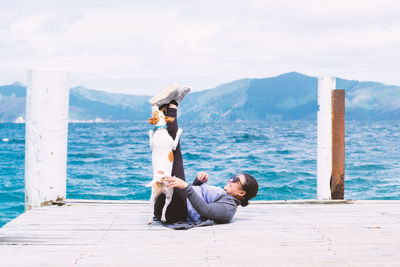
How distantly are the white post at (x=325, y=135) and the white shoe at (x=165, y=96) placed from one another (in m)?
2.51

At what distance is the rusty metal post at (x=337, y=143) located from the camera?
20.7 ft

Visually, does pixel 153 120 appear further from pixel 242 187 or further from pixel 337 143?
pixel 337 143

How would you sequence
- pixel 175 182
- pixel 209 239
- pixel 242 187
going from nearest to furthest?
pixel 209 239 → pixel 175 182 → pixel 242 187

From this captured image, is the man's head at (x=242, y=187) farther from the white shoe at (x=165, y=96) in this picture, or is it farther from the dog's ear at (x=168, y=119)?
the white shoe at (x=165, y=96)

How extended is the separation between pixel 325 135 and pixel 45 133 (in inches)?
140

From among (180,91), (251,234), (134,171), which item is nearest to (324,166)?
(251,234)

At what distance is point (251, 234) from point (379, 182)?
16.9 meters

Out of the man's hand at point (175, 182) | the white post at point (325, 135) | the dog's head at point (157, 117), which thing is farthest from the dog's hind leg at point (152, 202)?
the white post at point (325, 135)

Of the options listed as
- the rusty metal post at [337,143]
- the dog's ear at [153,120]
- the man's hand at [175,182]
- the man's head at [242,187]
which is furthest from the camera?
the rusty metal post at [337,143]

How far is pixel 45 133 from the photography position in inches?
221

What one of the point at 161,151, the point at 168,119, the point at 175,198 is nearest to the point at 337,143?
the point at 175,198

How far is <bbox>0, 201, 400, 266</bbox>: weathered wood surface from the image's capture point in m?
3.75

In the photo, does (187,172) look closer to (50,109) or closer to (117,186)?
(117,186)

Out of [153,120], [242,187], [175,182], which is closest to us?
[175,182]
